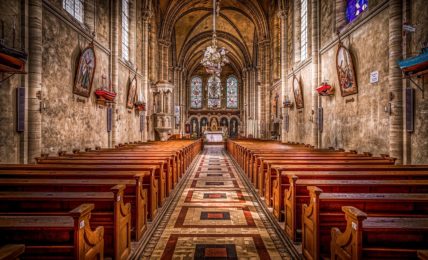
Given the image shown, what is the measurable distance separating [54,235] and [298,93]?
15.0 meters

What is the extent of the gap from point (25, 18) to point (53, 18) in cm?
154

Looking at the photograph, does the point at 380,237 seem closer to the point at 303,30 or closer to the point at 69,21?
the point at 69,21

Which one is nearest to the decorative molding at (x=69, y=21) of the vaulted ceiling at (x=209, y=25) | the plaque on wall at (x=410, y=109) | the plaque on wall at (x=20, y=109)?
the plaque on wall at (x=20, y=109)

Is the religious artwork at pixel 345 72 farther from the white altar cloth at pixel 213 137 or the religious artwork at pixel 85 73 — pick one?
the white altar cloth at pixel 213 137

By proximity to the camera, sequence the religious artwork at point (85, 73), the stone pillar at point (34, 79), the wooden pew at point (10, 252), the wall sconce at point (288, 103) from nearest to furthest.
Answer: the wooden pew at point (10, 252) < the stone pillar at point (34, 79) < the religious artwork at point (85, 73) < the wall sconce at point (288, 103)

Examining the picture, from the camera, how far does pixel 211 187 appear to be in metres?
8.73

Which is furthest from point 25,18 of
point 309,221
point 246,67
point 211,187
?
point 246,67

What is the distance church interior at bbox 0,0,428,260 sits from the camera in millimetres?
3086

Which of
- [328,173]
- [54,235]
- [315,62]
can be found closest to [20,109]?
[54,235]

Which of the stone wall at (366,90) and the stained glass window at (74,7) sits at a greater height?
the stained glass window at (74,7)

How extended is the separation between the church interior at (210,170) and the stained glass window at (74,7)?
0.08 metres

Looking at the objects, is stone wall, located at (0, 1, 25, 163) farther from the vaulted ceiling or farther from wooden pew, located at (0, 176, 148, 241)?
the vaulted ceiling

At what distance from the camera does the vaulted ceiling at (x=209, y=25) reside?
84.1ft

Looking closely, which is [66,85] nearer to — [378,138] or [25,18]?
[25,18]
